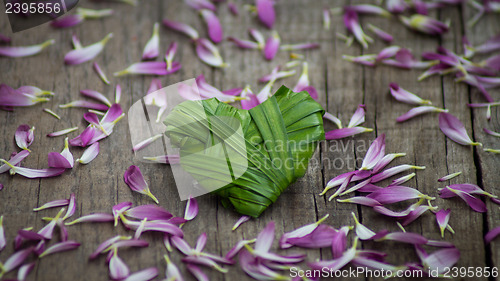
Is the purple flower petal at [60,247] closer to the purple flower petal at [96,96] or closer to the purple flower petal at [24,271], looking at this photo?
the purple flower petal at [24,271]

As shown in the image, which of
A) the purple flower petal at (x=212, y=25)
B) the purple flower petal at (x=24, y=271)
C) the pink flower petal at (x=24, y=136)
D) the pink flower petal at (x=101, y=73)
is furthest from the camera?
the purple flower petal at (x=212, y=25)

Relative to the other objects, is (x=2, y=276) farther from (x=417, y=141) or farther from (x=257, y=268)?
(x=417, y=141)

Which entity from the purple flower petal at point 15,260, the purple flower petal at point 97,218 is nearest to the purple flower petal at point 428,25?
the purple flower petal at point 97,218

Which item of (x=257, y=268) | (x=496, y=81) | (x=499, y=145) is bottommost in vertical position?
(x=257, y=268)

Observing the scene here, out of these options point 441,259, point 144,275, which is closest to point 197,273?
point 144,275

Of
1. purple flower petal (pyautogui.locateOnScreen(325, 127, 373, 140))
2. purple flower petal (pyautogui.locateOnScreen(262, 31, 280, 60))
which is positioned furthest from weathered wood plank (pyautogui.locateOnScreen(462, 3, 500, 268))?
purple flower petal (pyautogui.locateOnScreen(262, 31, 280, 60))

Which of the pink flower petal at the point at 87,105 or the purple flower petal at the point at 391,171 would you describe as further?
the pink flower petal at the point at 87,105

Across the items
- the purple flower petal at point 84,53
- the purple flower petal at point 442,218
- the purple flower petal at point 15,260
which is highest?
the purple flower petal at point 84,53

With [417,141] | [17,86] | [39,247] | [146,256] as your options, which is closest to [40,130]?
[17,86]
